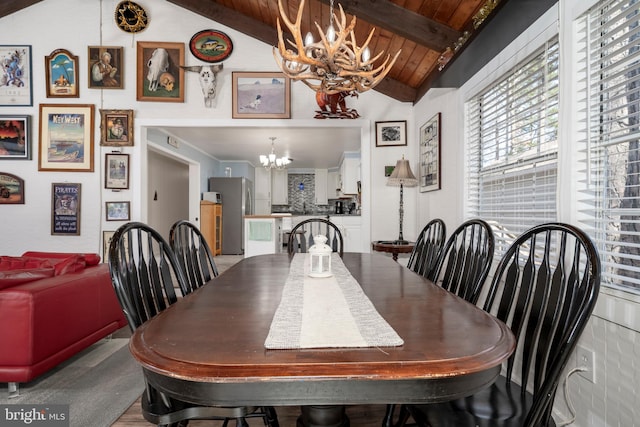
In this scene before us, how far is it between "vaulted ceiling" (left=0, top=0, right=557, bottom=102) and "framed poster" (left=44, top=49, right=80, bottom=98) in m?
0.69

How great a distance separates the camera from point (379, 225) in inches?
165

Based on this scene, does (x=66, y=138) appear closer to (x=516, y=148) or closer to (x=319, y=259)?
(x=319, y=259)

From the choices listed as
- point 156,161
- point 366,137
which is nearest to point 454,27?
point 366,137

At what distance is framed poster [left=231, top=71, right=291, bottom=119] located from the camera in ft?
13.3

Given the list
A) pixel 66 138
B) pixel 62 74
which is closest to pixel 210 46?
pixel 62 74

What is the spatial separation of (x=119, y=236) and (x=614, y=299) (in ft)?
5.96

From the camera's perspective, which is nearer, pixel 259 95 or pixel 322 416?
pixel 322 416

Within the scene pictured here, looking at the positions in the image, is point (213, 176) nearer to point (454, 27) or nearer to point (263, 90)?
point (263, 90)

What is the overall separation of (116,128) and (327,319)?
406 centimetres

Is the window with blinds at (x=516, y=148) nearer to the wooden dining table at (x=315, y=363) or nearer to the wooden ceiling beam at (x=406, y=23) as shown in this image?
Result: the wooden ceiling beam at (x=406, y=23)

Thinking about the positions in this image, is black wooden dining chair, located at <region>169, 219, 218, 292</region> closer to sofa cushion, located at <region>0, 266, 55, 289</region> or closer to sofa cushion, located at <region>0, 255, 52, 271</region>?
sofa cushion, located at <region>0, 266, 55, 289</region>

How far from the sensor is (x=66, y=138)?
161 inches

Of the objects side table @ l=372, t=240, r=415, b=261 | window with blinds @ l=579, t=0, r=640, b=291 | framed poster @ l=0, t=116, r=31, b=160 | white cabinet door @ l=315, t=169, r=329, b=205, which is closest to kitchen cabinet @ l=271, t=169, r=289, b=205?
white cabinet door @ l=315, t=169, r=329, b=205

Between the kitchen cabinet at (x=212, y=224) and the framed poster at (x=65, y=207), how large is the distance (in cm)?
305
